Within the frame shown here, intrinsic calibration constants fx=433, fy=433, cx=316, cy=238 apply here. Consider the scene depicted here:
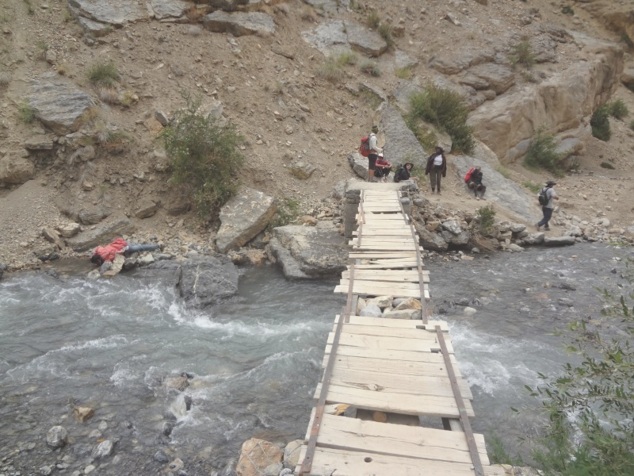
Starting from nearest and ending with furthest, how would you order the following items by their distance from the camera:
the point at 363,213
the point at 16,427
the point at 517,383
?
the point at 16,427 < the point at 517,383 < the point at 363,213

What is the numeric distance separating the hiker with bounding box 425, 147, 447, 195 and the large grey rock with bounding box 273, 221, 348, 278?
4563mm

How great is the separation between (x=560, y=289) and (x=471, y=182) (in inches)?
235

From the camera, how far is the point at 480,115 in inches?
768

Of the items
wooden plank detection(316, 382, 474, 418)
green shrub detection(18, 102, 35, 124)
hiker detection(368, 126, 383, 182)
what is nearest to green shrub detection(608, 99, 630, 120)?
hiker detection(368, 126, 383, 182)

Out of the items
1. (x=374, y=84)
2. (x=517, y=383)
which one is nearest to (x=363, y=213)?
(x=517, y=383)

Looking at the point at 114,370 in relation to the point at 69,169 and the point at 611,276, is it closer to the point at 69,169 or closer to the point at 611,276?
the point at 69,169

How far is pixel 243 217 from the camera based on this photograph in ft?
41.5

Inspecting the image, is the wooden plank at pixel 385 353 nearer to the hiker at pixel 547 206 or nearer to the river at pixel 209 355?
the river at pixel 209 355

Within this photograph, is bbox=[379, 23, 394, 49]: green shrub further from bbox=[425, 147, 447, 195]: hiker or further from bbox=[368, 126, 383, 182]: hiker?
bbox=[368, 126, 383, 182]: hiker

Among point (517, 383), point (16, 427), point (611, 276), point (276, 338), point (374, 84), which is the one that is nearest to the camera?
point (16, 427)

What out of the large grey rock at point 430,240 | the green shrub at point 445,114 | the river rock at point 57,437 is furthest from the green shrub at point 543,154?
the river rock at point 57,437

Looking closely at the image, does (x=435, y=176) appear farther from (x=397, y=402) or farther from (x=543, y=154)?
(x=397, y=402)

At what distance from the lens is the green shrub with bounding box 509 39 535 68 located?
68.1 ft

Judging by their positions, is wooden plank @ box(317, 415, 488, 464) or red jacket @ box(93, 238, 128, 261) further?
red jacket @ box(93, 238, 128, 261)
